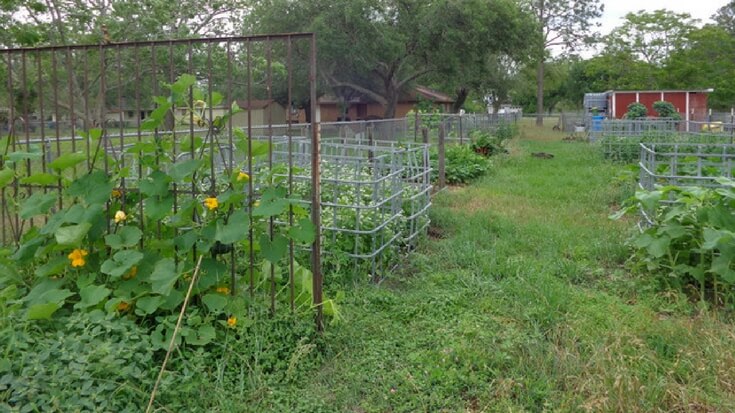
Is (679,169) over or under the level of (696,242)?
over

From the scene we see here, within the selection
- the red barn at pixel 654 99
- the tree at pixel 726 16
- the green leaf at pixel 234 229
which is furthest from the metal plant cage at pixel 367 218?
the tree at pixel 726 16

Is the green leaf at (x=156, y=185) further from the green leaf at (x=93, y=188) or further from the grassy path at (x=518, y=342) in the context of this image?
the grassy path at (x=518, y=342)

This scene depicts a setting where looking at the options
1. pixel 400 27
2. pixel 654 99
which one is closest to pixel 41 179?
pixel 400 27

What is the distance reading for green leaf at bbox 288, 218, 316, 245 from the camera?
338cm

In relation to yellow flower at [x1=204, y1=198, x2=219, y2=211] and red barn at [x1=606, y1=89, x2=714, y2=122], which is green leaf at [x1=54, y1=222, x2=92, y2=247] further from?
red barn at [x1=606, y1=89, x2=714, y2=122]

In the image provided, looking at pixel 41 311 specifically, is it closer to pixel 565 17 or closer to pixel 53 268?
pixel 53 268

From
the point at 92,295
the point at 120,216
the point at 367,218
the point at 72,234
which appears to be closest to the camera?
the point at 92,295

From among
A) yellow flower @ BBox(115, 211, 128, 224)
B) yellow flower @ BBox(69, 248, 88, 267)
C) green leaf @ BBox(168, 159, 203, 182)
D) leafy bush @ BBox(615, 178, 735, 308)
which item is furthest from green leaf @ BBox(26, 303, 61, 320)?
leafy bush @ BBox(615, 178, 735, 308)

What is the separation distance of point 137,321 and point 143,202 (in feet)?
2.35

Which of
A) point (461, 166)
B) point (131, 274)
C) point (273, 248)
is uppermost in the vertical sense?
point (461, 166)

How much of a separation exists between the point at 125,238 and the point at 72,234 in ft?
0.84

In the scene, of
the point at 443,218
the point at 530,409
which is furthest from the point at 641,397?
the point at 443,218

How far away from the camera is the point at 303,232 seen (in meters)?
3.39

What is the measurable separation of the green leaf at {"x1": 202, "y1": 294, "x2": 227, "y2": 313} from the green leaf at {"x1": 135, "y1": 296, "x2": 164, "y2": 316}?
8.6 inches
